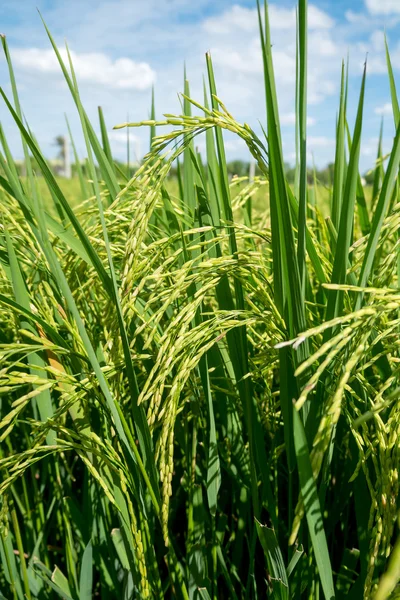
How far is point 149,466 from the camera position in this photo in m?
0.71

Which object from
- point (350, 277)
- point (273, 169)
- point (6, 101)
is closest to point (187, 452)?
point (350, 277)

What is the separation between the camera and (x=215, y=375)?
91 cm

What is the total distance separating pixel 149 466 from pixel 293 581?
279 millimetres

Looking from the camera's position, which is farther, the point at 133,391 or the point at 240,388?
the point at 240,388

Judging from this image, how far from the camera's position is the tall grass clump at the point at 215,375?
60cm

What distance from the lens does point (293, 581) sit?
0.75 metres

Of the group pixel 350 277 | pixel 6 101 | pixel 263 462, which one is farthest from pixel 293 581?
pixel 6 101

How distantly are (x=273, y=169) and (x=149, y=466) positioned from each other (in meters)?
0.42

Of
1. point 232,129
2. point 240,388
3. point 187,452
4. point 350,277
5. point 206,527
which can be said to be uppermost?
point 232,129

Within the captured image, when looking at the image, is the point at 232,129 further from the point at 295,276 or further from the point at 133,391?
the point at 133,391

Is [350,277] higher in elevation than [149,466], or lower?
higher

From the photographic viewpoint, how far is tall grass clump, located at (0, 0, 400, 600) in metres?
0.60

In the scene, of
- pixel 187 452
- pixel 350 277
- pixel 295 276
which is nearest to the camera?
pixel 295 276

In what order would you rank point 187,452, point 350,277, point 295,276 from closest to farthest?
point 295,276 < point 350,277 < point 187,452
